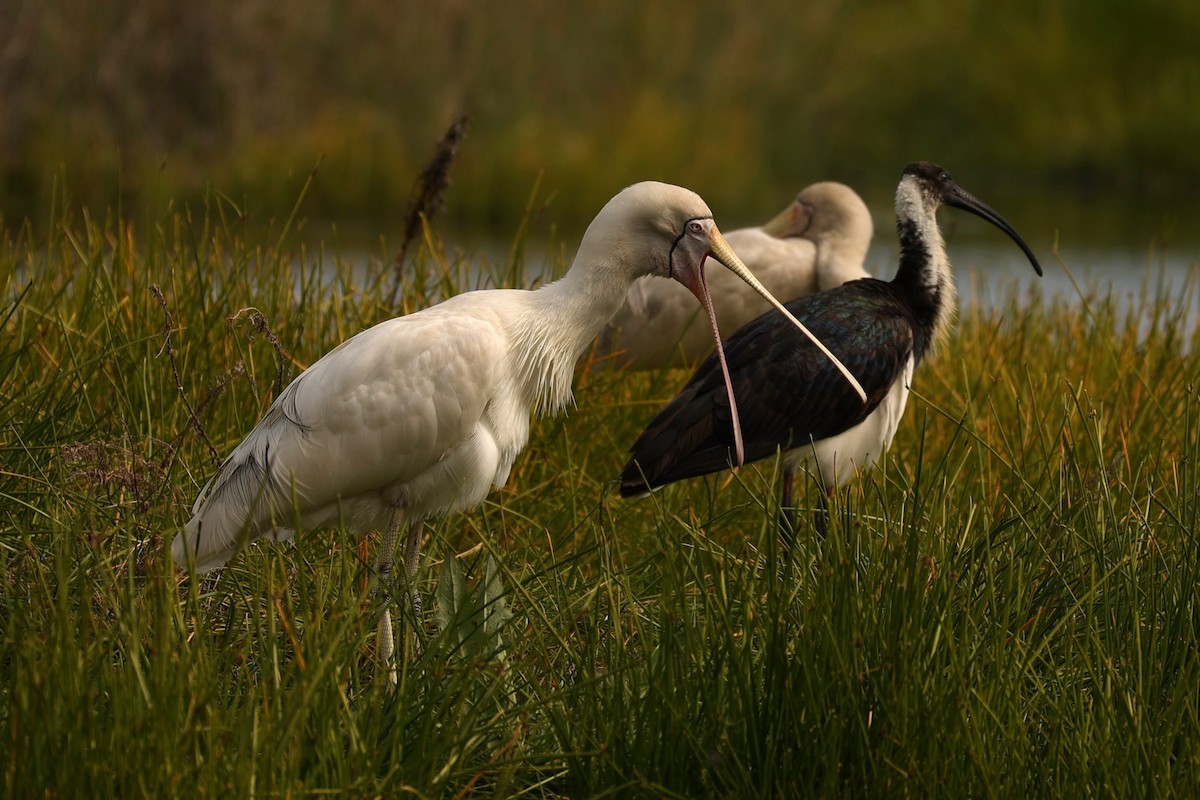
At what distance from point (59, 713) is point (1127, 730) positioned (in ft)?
5.28

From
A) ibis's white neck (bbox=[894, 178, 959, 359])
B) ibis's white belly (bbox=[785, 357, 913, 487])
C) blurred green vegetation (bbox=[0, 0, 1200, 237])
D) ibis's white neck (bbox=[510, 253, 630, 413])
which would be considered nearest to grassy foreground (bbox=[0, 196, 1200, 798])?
ibis's white neck (bbox=[510, 253, 630, 413])

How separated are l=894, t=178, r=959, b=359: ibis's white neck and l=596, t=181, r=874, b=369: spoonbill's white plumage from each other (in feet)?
2.72

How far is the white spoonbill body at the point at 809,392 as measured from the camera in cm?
398

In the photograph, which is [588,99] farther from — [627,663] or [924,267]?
[627,663]

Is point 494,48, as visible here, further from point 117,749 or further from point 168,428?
point 117,749

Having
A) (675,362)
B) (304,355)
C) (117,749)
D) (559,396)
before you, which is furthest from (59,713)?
(675,362)

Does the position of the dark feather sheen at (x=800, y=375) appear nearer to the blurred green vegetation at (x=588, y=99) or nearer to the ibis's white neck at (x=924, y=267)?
the ibis's white neck at (x=924, y=267)

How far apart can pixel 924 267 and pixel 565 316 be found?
1776 millimetres

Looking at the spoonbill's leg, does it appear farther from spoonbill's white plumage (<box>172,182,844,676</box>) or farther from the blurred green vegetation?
the blurred green vegetation

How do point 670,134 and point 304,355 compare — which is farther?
point 670,134

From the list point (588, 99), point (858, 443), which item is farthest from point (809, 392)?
point (588, 99)

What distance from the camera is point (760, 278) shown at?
5656 millimetres

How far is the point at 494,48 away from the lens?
1491cm

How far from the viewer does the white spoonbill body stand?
Answer: 3984 mm
